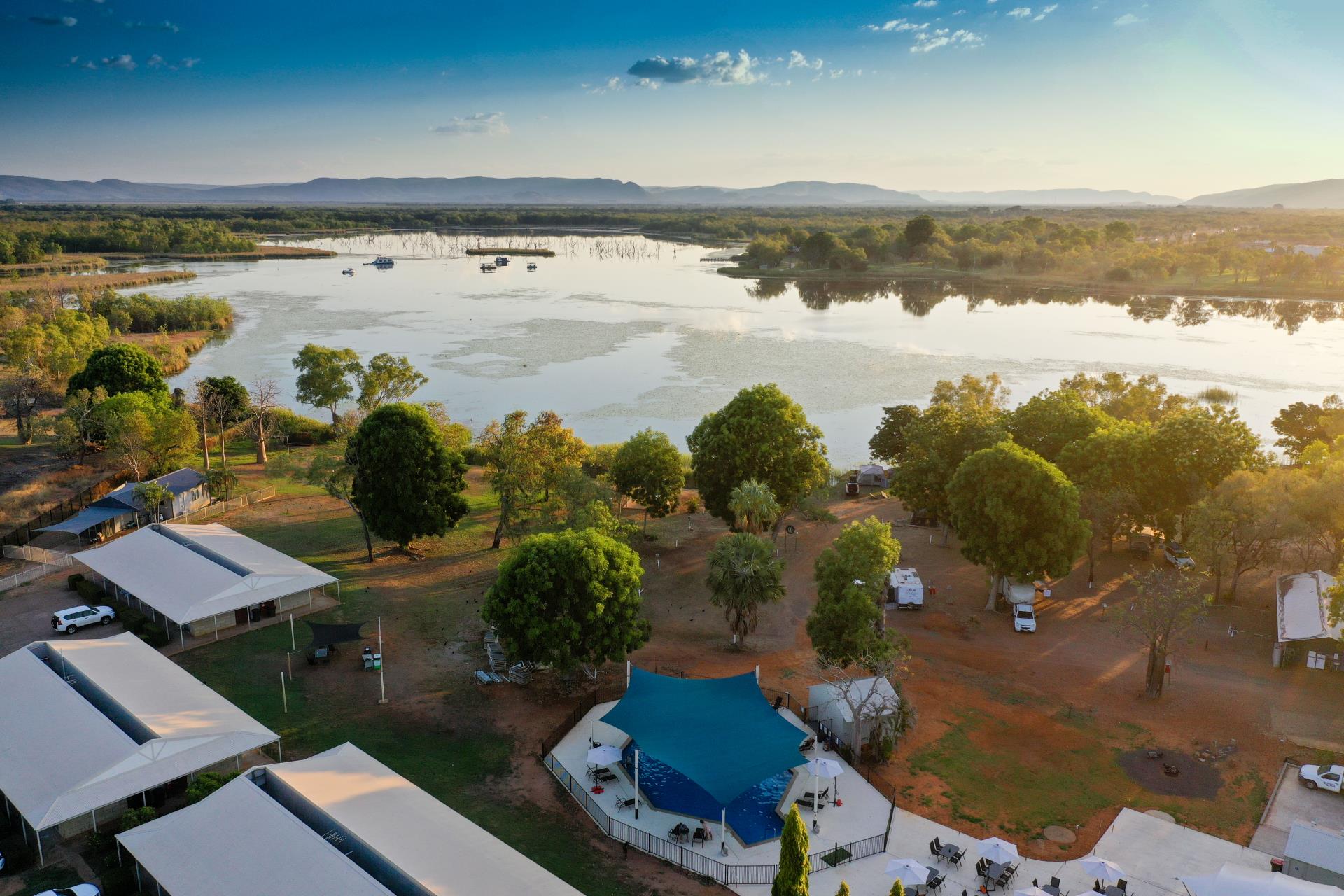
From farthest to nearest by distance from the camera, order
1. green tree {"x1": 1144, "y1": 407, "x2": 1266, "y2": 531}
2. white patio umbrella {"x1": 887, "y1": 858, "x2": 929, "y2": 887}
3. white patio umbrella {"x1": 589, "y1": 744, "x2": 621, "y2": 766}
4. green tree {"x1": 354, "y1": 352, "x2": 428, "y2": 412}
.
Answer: green tree {"x1": 354, "y1": 352, "x2": 428, "y2": 412}, green tree {"x1": 1144, "y1": 407, "x2": 1266, "y2": 531}, white patio umbrella {"x1": 589, "y1": 744, "x2": 621, "y2": 766}, white patio umbrella {"x1": 887, "y1": 858, "x2": 929, "y2": 887}

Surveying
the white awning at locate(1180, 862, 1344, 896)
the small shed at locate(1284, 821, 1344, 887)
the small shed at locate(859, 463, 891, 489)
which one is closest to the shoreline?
the small shed at locate(859, 463, 891, 489)

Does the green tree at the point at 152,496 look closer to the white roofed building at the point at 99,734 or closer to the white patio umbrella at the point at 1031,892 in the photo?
the white roofed building at the point at 99,734

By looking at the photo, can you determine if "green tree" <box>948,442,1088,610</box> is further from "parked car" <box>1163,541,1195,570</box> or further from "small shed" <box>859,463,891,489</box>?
"small shed" <box>859,463,891,489</box>

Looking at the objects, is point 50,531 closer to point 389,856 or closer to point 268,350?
point 389,856

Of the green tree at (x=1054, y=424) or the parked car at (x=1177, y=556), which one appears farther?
the green tree at (x=1054, y=424)

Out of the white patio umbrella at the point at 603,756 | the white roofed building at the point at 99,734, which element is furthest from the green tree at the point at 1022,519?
the white roofed building at the point at 99,734

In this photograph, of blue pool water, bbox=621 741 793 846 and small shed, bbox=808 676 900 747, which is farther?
small shed, bbox=808 676 900 747
